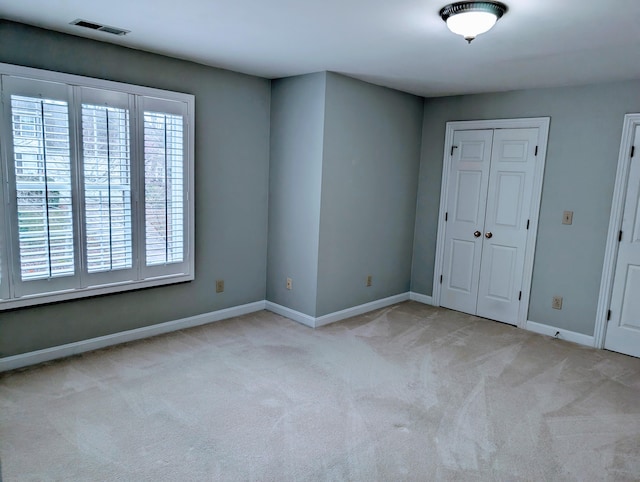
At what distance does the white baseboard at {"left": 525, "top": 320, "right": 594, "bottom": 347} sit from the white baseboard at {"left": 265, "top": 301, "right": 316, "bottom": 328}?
7.09 feet

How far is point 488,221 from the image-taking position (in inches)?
184

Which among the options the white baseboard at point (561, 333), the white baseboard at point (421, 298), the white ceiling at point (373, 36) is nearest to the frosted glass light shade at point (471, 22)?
the white ceiling at point (373, 36)

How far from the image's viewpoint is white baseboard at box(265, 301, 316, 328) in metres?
4.25

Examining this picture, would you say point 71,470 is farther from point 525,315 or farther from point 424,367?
point 525,315

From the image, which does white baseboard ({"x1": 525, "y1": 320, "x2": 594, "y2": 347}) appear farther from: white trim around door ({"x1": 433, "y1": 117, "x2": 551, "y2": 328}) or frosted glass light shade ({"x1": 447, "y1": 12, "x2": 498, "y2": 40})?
frosted glass light shade ({"x1": 447, "y1": 12, "x2": 498, "y2": 40})

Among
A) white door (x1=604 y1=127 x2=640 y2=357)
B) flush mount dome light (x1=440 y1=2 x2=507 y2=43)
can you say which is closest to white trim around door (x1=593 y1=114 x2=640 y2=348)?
white door (x1=604 y1=127 x2=640 y2=357)

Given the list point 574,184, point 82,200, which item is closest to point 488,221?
point 574,184

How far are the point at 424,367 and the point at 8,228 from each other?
10.2 feet

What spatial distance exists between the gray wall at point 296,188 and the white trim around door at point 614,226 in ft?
8.42

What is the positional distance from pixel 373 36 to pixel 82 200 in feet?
7.67

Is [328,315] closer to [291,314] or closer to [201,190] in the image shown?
[291,314]

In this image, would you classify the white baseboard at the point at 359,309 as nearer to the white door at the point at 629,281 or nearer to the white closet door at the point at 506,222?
the white closet door at the point at 506,222

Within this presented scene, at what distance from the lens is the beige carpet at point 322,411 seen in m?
2.25

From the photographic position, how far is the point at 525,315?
4.44 metres
